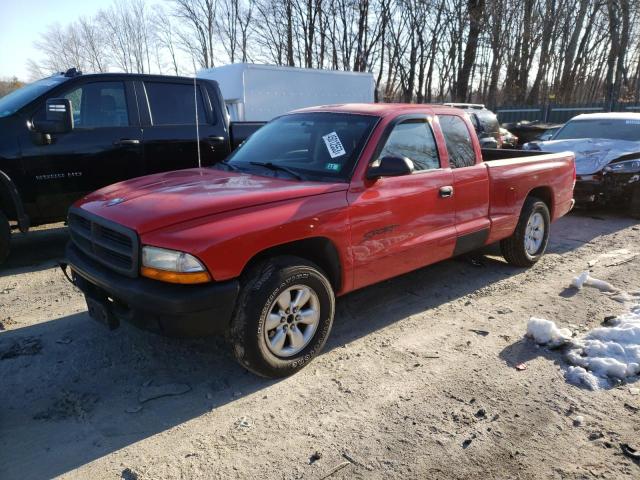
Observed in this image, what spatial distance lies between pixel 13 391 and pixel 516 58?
34719 millimetres

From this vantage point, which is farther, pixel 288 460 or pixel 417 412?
pixel 417 412

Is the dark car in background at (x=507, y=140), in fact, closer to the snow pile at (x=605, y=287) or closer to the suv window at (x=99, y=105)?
the snow pile at (x=605, y=287)

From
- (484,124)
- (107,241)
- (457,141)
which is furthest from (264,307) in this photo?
(484,124)

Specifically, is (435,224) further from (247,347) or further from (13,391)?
(13,391)

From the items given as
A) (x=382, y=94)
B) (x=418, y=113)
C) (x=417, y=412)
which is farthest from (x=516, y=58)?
(x=417, y=412)

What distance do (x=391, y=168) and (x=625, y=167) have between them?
6.39 m

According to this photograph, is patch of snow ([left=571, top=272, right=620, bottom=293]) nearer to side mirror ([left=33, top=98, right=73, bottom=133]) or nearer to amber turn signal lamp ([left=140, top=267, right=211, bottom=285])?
amber turn signal lamp ([left=140, top=267, right=211, bottom=285])

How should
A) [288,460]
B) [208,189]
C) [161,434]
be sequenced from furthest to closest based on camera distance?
[208,189], [161,434], [288,460]

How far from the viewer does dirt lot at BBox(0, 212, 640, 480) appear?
250 cm

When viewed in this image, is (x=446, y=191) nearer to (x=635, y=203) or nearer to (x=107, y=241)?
(x=107, y=241)

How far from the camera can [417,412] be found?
2.92 meters

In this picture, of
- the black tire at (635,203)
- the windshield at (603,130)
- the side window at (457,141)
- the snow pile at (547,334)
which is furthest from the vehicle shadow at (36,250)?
the windshield at (603,130)

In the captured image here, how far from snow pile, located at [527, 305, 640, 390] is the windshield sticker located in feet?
6.64

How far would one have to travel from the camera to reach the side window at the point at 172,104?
597cm
